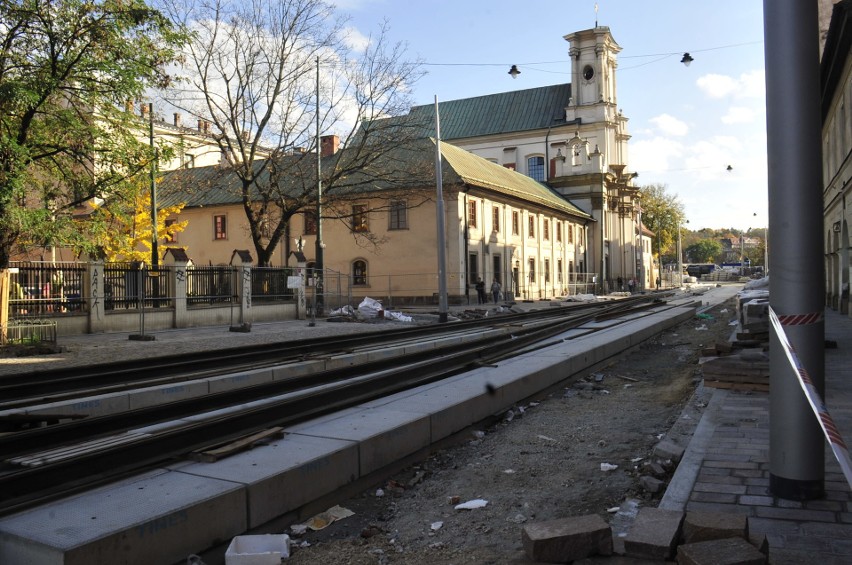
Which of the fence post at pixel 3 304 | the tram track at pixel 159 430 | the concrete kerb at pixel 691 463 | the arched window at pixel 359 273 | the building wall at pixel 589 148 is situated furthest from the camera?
the building wall at pixel 589 148

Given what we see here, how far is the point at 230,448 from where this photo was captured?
17.2 ft

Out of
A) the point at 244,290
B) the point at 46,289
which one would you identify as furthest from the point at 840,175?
the point at 46,289

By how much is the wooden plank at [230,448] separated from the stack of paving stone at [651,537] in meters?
2.40

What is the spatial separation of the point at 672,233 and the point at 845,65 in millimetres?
90823

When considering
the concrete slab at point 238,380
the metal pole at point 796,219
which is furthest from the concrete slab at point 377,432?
the concrete slab at point 238,380

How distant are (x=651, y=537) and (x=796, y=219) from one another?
2225mm

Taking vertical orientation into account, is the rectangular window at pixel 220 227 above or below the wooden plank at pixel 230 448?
above

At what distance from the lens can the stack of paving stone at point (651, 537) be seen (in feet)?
11.3

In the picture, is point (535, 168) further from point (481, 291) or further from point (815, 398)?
point (815, 398)

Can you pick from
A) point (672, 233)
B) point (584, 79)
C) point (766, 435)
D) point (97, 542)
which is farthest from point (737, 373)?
point (672, 233)

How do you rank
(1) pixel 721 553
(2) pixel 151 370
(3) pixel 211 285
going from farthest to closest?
(3) pixel 211 285, (2) pixel 151 370, (1) pixel 721 553

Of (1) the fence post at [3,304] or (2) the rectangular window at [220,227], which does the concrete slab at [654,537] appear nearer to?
(1) the fence post at [3,304]

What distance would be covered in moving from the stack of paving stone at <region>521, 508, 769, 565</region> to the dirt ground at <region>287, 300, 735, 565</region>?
0.25 meters

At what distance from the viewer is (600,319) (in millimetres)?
21969
